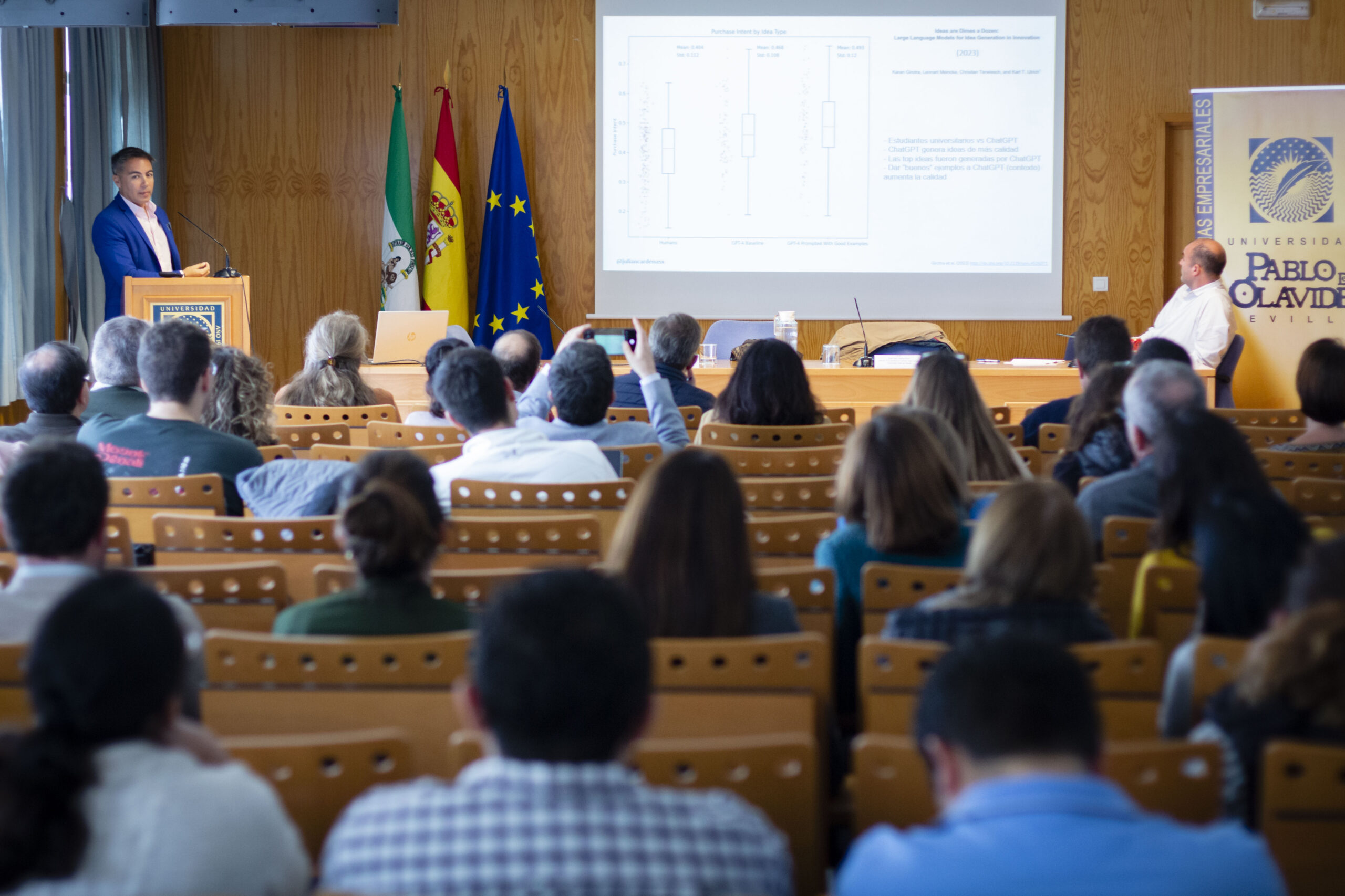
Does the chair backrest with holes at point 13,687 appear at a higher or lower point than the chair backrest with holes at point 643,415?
lower

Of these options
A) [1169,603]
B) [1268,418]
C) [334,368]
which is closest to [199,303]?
[334,368]

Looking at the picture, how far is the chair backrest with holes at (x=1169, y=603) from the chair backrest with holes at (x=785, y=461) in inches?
64.9

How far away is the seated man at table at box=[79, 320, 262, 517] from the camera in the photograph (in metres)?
3.59

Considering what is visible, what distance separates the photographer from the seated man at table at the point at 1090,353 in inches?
190

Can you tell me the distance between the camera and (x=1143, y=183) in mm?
8812

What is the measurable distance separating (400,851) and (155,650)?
0.36 metres

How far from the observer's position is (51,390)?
3.92m

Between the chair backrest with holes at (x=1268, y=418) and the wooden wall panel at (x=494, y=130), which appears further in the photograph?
the wooden wall panel at (x=494, y=130)

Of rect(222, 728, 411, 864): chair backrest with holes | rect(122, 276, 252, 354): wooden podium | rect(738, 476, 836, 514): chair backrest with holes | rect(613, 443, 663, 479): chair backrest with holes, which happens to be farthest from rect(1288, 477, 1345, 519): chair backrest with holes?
→ rect(122, 276, 252, 354): wooden podium

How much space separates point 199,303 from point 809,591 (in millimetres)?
4916

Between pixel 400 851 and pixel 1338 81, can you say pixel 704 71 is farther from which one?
pixel 400 851

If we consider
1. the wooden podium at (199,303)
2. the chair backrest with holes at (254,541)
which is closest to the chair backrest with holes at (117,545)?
the chair backrest with holes at (254,541)

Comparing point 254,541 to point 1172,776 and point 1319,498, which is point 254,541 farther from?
point 1319,498

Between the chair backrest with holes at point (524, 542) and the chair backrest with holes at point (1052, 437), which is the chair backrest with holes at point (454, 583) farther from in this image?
the chair backrest with holes at point (1052, 437)
